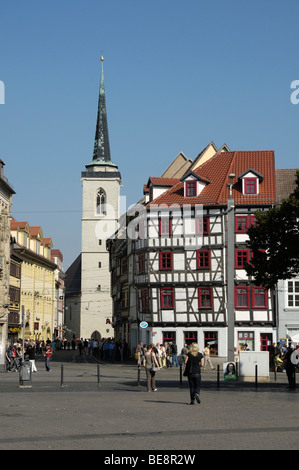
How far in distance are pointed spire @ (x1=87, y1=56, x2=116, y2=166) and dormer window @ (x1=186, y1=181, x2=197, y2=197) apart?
6930 centimetres

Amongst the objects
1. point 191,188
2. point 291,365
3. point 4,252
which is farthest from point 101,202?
point 291,365

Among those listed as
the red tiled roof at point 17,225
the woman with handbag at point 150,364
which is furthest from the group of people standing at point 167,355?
the red tiled roof at point 17,225

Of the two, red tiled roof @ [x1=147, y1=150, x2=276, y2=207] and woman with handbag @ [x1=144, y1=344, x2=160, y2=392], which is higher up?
red tiled roof @ [x1=147, y1=150, x2=276, y2=207]

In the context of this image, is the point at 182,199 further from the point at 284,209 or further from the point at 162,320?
the point at 284,209

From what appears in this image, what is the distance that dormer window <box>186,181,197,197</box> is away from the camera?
52.5 metres

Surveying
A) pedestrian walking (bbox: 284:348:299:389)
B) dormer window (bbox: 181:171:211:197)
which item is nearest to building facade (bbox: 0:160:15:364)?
dormer window (bbox: 181:171:211:197)

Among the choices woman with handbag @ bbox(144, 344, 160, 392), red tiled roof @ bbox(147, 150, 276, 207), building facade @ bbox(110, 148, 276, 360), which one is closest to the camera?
woman with handbag @ bbox(144, 344, 160, 392)

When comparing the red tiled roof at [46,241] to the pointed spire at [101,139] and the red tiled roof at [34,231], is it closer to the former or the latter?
the red tiled roof at [34,231]

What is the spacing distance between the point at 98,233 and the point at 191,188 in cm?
6229

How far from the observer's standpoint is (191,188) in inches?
2074

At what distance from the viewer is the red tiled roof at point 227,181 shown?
51.4m

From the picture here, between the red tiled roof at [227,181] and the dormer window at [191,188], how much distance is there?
42 centimetres

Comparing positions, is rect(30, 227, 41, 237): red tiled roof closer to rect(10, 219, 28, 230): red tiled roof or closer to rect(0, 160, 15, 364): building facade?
rect(10, 219, 28, 230): red tiled roof

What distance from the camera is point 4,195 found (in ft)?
208
